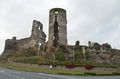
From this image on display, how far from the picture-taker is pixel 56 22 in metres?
71.0

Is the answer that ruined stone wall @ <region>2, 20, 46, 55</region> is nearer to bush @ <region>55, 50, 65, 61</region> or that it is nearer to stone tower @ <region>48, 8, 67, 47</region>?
stone tower @ <region>48, 8, 67, 47</region>

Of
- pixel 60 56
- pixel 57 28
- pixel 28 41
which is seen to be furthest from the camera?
pixel 28 41

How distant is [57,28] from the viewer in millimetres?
71750

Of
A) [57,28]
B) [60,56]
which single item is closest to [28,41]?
[57,28]

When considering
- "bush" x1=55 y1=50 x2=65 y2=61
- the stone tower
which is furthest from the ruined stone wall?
"bush" x1=55 y1=50 x2=65 y2=61

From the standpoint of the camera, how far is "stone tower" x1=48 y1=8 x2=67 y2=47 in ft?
230

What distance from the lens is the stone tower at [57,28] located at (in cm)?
7011

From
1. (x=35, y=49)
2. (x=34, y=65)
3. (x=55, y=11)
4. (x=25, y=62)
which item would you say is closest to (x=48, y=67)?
(x=34, y=65)

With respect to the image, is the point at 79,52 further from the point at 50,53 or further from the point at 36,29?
the point at 36,29

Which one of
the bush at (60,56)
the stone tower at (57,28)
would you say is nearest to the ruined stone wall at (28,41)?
the stone tower at (57,28)

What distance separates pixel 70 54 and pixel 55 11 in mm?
17727

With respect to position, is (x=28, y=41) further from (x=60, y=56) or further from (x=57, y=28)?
(x=60, y=56)

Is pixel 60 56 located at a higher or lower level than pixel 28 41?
lower

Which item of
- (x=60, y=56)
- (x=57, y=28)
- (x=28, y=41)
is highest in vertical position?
(x=57, y=28)
